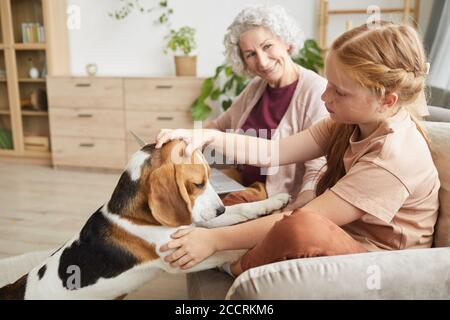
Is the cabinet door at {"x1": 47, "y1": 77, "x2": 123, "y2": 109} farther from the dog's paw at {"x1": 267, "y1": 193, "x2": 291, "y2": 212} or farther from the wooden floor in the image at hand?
the dog's paw at {"x1": 267, "y1": 193, "x2": 291, "y2": 212}

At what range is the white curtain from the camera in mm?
2727

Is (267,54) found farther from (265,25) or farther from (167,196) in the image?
(167,196)

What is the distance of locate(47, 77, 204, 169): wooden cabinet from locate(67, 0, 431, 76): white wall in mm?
508

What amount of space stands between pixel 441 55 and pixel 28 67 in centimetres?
387

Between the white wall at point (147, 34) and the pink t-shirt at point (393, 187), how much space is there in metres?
3.05

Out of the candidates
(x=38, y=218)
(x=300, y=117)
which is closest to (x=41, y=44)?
(x=38, y=218)

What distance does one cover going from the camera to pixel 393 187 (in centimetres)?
102

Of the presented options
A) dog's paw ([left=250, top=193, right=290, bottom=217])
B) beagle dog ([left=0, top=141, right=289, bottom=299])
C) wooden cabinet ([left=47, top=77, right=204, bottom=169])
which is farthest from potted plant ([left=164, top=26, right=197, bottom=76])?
beagle dog ([left=0, top=141, right=289, bottom=299])

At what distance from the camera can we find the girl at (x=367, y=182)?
3.28 feet

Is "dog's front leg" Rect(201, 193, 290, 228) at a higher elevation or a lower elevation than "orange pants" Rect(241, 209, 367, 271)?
lower

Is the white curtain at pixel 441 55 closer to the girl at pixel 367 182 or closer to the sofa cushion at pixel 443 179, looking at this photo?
the sofa cushion at pixel 443 179

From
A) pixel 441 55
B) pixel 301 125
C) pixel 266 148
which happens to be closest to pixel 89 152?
pixel 301 125

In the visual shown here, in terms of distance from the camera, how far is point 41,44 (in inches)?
165

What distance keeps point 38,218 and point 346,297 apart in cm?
261
